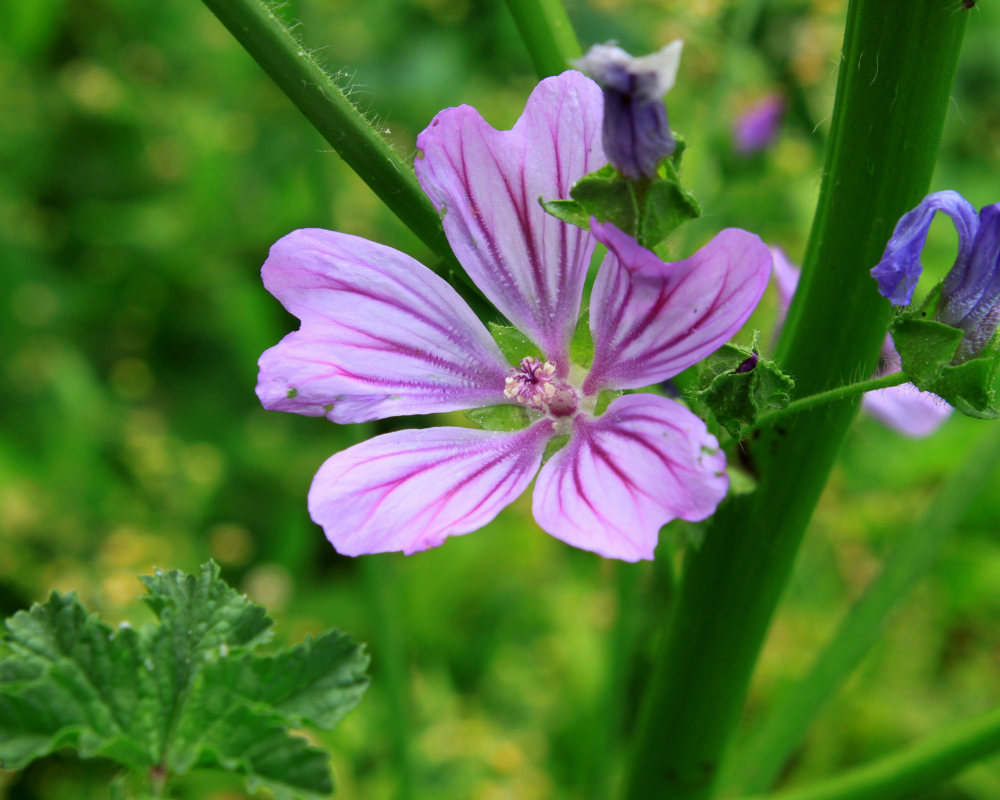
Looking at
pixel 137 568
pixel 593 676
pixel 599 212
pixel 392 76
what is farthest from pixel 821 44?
pixel 599 212

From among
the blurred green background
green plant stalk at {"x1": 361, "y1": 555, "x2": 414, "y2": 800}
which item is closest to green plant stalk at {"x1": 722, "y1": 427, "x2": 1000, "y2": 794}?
the blurred green background

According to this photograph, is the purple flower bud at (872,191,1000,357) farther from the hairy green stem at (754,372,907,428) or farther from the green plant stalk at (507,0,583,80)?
the green plant stalk at (507,0,583,80)

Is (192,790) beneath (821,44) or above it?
beneath

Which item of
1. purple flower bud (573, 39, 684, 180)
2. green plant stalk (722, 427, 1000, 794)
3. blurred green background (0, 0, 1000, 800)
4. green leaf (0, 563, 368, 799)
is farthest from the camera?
blurred green background (0, 0, 1000, 800)

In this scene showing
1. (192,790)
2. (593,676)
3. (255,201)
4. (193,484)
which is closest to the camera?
(192,790)

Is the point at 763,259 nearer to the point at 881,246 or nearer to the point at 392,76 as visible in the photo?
Answer: the point at 881,246

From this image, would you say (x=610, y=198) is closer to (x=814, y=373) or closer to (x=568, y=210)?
(x=568, y=210)
